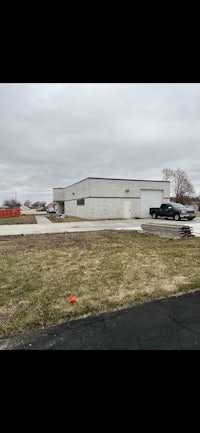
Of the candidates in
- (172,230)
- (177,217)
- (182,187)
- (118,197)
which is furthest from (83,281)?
(182,187)

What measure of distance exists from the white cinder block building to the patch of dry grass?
19235 millimetres

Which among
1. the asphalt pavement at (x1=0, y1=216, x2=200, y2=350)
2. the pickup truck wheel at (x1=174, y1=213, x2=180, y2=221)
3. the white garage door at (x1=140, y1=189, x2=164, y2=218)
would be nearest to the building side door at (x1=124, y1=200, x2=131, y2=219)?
the white garage door at (x1=140, y1=189, x2=164, y2=218)

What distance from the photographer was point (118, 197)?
28.5m

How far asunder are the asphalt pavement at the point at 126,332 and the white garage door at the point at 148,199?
1044 inches

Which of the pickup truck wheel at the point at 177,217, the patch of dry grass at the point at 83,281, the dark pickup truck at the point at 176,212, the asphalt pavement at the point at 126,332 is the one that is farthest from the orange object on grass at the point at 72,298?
the pickup truck wheel at the point at 177,217

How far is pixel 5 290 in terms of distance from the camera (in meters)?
4.90

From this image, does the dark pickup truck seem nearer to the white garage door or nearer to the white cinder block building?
the white garage door

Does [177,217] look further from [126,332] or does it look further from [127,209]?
[126,332]

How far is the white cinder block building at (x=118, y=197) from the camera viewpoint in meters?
27.6

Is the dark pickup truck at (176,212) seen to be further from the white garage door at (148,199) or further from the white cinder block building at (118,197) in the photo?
the white cinder block building at (118,197)

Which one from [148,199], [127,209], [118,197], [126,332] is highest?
[118,197]

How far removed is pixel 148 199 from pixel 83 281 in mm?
26073

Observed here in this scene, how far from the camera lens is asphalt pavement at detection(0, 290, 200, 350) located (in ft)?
9.27
